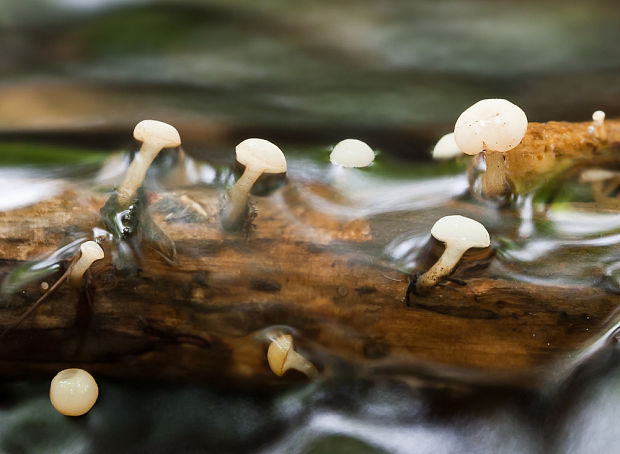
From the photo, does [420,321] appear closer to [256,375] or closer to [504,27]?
[256,375]

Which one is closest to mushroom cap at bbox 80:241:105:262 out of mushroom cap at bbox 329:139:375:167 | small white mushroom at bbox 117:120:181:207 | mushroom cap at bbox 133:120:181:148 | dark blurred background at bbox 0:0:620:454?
small white mushroom at bbox 117:120:181:207

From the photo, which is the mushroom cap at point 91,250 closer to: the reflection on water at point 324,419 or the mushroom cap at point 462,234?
the reflection on water at point 324,419

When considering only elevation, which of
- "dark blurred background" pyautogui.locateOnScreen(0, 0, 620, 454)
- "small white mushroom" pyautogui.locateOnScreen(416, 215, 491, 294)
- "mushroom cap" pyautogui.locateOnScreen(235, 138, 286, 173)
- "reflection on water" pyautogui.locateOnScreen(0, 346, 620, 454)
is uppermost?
→ "dark blurred background" pyautogui.locateOnScreen(0, 0, 620, 454)

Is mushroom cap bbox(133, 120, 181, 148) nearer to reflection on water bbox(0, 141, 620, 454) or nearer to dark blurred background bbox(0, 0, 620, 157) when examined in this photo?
reflection on water bbox(0, 141, 620, 454)

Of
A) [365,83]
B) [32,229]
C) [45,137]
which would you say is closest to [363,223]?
[32,229]

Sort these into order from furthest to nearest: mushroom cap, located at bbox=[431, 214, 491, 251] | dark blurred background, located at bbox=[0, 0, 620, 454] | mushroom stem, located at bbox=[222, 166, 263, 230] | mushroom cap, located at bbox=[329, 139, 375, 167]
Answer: dark blurred background, located at bbox=[0, 0, 620, 454] → mushroom cap, located at bbox=[329, 139, 375, 167] → mushroom stem, located at bbox=[222, 166, 263, 230] → mushroom cap, located at bbox=[431, 214, 491, 251]

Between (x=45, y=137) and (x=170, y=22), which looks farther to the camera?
(x=170, y=22)

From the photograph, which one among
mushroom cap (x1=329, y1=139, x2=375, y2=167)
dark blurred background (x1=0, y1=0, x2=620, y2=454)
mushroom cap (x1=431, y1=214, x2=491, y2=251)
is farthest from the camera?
dark blurred background (x1=0, y1=0, x2=620, y2=454)
